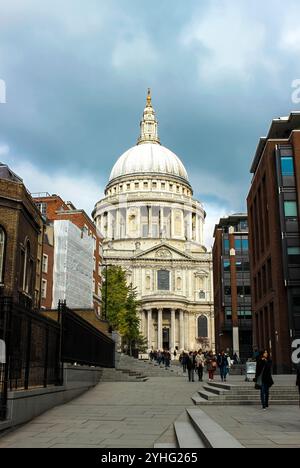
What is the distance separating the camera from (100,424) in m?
12.6

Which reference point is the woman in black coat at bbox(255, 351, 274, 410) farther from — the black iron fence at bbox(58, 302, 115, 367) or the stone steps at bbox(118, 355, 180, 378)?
the stone steps at bbox(118, 355, 180, 378)

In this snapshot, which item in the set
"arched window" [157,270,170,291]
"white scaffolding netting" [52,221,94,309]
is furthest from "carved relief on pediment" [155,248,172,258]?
"white scaffolding netting" [52,221,94,309]

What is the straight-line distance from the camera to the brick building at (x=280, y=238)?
139 ft

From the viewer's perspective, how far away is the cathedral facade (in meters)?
110

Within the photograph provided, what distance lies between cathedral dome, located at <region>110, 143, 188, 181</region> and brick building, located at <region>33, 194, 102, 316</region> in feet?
222

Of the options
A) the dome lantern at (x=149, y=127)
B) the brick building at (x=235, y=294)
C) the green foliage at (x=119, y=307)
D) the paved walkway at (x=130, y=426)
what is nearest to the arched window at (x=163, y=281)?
the brick building at (x=235, y=294)

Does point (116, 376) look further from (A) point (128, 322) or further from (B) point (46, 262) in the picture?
(A) point (128, 322)

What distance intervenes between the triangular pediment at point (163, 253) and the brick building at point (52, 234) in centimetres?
4350

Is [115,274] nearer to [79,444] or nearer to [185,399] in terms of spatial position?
[185,399]

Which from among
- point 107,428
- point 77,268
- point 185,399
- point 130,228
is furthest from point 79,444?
point 130,228

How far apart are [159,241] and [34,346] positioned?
360 ft

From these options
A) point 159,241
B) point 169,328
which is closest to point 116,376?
point 169,328

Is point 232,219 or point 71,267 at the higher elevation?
point 232,219

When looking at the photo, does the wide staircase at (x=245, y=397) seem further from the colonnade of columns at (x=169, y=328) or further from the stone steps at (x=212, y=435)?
the colonnade of columns at (x=169, y=328)
